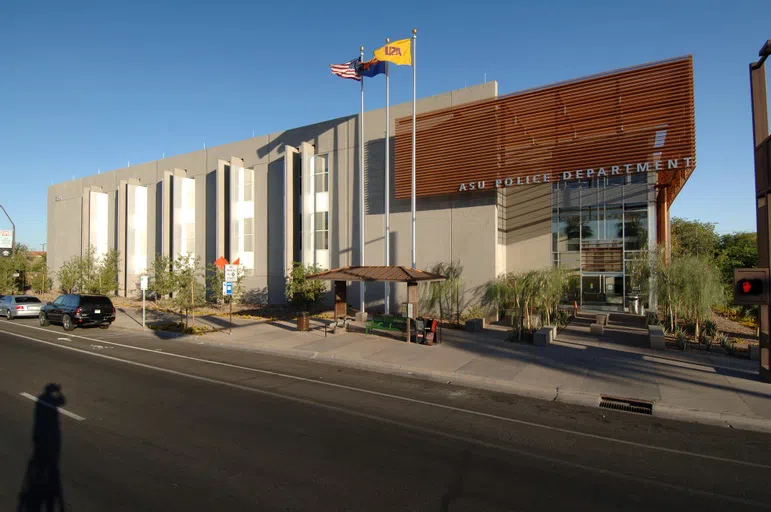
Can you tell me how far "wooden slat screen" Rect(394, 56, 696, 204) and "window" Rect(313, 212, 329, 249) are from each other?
602 cm

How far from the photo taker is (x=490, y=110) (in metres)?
22.1

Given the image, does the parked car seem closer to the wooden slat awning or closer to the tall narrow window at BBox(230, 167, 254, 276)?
the tall narrow window at BBox(230, 167, 254, 276)

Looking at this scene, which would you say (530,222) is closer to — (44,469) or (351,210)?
(351,210)

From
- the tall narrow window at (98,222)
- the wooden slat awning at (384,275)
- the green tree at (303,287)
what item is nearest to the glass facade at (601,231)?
the wooden slat awning at (384,275)

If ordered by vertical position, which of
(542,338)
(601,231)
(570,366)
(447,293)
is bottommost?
(570,366)

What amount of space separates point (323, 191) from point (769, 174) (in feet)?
72.9

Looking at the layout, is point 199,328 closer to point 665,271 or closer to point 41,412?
point 41,412

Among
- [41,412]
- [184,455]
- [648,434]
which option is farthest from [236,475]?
[648,434]

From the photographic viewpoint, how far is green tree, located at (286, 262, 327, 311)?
1019 inches

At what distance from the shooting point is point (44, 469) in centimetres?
569

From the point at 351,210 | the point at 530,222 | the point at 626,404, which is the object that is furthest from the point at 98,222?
the point at 626,404

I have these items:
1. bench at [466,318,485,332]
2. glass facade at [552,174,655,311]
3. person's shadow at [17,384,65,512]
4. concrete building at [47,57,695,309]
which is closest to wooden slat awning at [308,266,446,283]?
bench at [466,318,485,332]

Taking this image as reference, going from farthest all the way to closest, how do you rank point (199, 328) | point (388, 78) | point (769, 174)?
point (388, 78), point (199, 328), point (769, 174)

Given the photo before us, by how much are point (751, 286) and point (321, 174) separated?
22.9 m
